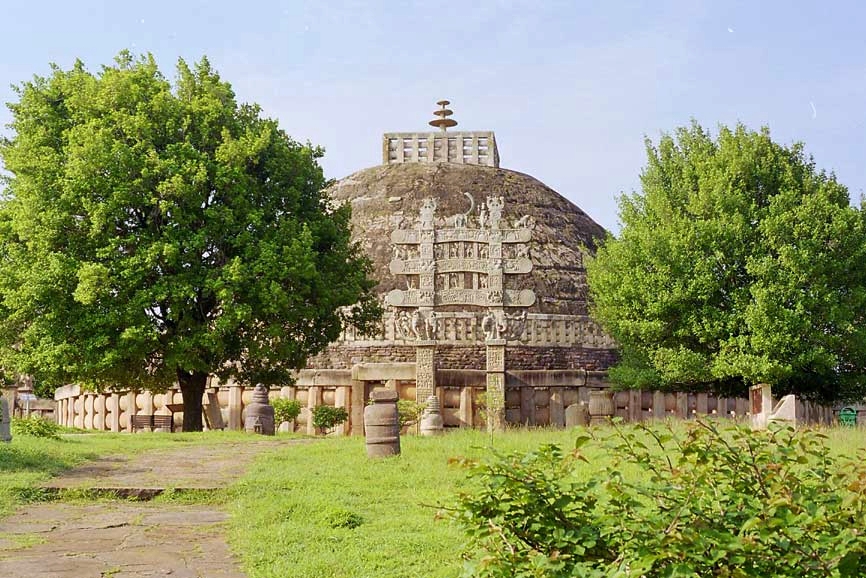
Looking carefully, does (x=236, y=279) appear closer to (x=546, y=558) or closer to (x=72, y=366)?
(x=72, y=366)

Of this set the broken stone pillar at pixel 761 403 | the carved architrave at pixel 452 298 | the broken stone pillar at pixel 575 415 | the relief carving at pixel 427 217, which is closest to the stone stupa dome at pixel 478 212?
the relief carving at pixel 427 217

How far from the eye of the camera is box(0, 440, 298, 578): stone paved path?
7758 millimetres

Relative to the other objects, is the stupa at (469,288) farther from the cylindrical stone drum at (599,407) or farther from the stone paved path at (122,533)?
the stone paved path at (122,533)

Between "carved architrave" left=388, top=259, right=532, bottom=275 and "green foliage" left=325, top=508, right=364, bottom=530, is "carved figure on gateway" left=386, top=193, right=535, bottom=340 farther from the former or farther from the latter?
"green foliage" left=325, top=508, right=364, bottom=530

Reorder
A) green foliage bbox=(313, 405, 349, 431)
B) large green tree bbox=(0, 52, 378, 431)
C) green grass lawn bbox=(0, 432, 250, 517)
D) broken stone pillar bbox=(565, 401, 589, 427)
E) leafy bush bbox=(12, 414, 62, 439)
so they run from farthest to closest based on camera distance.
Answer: green foliage bbox=(313, 405, 349, 431), large green tree bbox=(0, 52, 378, 431), broken stone pillar bbox=(565, 401, 589, 427), leafy bush bbox=(12, 414, 62, 439), green grass lawn bbox=(0, 432, 250, 517)

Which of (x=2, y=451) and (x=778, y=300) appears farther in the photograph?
(x=778, y=300)

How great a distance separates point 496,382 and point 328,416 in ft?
16.0

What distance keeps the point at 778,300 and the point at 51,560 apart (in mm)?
20198

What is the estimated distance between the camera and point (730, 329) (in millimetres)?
24859

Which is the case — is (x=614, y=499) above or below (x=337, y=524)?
above

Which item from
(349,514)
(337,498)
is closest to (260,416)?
(337,498)

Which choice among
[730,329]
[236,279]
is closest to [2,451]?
[236,279]

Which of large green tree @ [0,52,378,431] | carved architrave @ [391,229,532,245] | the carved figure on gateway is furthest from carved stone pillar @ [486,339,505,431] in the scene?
large green tree @ [0,52,378,431]

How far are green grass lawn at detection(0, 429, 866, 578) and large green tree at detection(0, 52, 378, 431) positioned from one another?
14.4 ft
